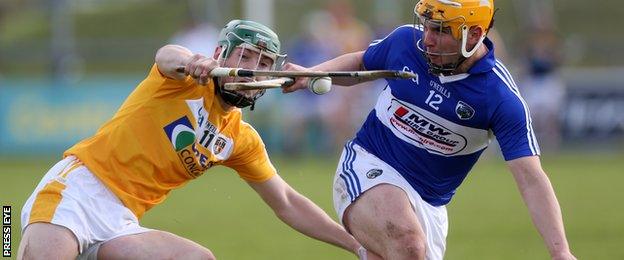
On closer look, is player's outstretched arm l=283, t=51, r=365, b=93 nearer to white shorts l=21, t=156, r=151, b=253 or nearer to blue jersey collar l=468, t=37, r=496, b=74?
blue jersey collar l=468, t=37, r=496, b=74

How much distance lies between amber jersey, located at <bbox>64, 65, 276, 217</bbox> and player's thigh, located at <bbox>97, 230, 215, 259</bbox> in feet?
0.94

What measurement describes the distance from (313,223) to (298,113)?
12942 mm

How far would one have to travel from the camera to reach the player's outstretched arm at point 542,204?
624cm

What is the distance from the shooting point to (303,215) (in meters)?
7.65

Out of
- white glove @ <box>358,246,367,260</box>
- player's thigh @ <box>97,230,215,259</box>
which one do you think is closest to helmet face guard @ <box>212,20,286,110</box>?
player's thigh @ <box>97,230,215,259</box>

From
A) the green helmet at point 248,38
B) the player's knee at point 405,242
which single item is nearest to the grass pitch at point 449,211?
the player's knee at point 405,242

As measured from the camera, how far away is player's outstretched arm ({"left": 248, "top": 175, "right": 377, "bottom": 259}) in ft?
25.0

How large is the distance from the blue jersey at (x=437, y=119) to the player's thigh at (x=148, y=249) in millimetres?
1538

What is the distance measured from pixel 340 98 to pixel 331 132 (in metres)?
0.65

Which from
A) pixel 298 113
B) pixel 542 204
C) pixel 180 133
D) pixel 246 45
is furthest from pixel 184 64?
pixel 298 113

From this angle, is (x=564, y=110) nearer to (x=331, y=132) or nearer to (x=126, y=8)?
(x=331, y=132)

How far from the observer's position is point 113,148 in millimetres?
6852

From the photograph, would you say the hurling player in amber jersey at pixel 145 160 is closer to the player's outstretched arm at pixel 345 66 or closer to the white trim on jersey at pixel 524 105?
the player's outstretched arm at pixel 345 66

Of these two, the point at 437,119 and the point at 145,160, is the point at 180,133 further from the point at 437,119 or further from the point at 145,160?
the point at 437,119
